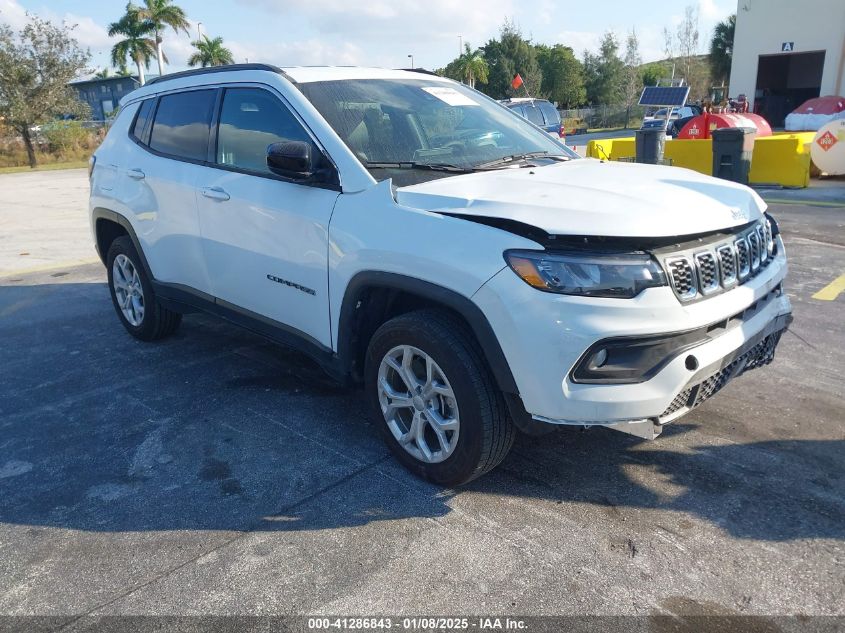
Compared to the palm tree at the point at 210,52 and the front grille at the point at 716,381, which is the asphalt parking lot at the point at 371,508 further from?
the palm tree at the point at 210,52

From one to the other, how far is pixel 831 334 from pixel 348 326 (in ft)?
12.7

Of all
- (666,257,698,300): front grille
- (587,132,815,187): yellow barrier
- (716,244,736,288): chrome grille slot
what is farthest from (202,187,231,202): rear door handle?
(587,132,815,187): yellow barrier

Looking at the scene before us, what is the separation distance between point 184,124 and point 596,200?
9.82 ft

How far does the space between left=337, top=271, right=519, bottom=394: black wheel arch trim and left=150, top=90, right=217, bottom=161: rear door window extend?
171 cm

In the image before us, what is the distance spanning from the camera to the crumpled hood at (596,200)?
9.00 feet

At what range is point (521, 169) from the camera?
12.0 feet

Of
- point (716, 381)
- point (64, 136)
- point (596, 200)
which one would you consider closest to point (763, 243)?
point (716, 381)

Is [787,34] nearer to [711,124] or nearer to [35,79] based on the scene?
[711,124]

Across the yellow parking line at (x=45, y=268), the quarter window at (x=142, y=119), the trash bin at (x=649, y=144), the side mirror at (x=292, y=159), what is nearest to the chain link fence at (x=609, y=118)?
the trash bin at (x=649, y=144)

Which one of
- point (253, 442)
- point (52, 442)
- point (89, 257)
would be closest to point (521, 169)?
point (253, 442)

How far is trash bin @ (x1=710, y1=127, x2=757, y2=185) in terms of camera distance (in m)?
12.7

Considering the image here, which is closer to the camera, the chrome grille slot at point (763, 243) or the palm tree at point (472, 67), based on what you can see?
the chrome grille slot at point (763, 243)

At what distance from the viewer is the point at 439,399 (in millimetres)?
3186

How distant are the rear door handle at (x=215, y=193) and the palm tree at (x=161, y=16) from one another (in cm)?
5397
